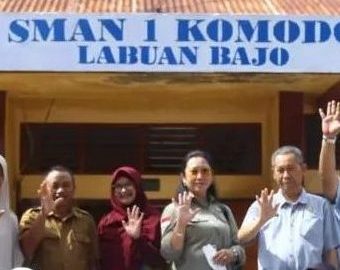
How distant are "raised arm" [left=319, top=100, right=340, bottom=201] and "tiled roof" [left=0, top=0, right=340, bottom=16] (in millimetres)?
2937

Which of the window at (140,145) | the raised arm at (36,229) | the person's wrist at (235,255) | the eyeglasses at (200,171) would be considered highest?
the window at (140,145)

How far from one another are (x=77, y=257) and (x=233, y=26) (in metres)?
2.55

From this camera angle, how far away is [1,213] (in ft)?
20.9

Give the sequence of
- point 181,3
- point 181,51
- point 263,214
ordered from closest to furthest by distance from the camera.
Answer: point 263,214, point 181,51, point 181,3

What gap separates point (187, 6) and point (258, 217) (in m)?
3.86

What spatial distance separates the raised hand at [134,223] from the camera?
6.36 meters

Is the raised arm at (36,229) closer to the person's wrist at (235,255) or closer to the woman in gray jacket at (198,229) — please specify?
the woman in gray jacket at (198,229)

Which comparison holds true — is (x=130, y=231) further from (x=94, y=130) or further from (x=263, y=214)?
(x=94, y=130)

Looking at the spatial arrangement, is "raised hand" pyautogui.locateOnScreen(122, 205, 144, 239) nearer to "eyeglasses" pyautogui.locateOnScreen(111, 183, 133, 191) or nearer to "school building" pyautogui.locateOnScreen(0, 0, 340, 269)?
"eyeglasses" pyautogui.locateOnScreen(111, 183, 133, 191)

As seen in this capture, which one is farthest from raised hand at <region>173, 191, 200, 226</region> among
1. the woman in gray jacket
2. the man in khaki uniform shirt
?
the man in khaki uniform shirt

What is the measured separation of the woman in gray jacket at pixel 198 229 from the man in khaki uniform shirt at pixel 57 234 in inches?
20.6

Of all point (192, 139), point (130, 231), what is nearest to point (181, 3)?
point (192, 139)

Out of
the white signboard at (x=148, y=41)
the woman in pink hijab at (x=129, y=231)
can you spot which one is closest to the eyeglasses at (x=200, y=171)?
the woman in pink hijab at (x=129, y=231)

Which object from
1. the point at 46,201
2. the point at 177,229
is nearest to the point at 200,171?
the point at 177,229
